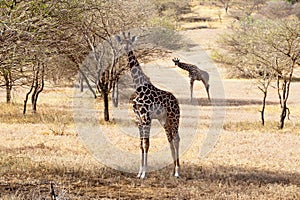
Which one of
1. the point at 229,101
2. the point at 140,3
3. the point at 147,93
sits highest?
the point at 140,3

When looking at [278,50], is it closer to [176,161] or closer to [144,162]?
[176,161]

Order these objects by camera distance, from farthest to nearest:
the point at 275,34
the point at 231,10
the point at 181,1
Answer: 1. the point at 231,10
2. the point at 181,1
3. the point at 275,34

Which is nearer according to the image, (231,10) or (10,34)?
(10,34)

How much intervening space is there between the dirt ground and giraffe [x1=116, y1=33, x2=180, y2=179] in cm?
57

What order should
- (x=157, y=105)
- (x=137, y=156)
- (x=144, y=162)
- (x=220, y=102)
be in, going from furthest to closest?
(x=220, y=102) < (x=137, y=156) < (x=157, y=105) < (x=144, y=162)

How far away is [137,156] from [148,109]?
146 inches

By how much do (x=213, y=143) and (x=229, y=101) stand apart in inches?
793

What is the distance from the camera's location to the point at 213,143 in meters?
Result: 19.4

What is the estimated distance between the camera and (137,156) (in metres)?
15.8

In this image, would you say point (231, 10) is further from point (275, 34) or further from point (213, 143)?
point (213, 143)

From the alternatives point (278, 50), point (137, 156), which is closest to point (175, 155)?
point (137, 156)

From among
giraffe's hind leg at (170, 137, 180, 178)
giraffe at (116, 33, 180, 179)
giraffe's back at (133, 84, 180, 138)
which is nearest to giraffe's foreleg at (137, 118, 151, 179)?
giraffe at (116, 33, 180, 179)

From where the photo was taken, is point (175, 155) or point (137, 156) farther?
point (137, 156)

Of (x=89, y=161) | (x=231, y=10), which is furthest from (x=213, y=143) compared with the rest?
(x=231, y=10)
